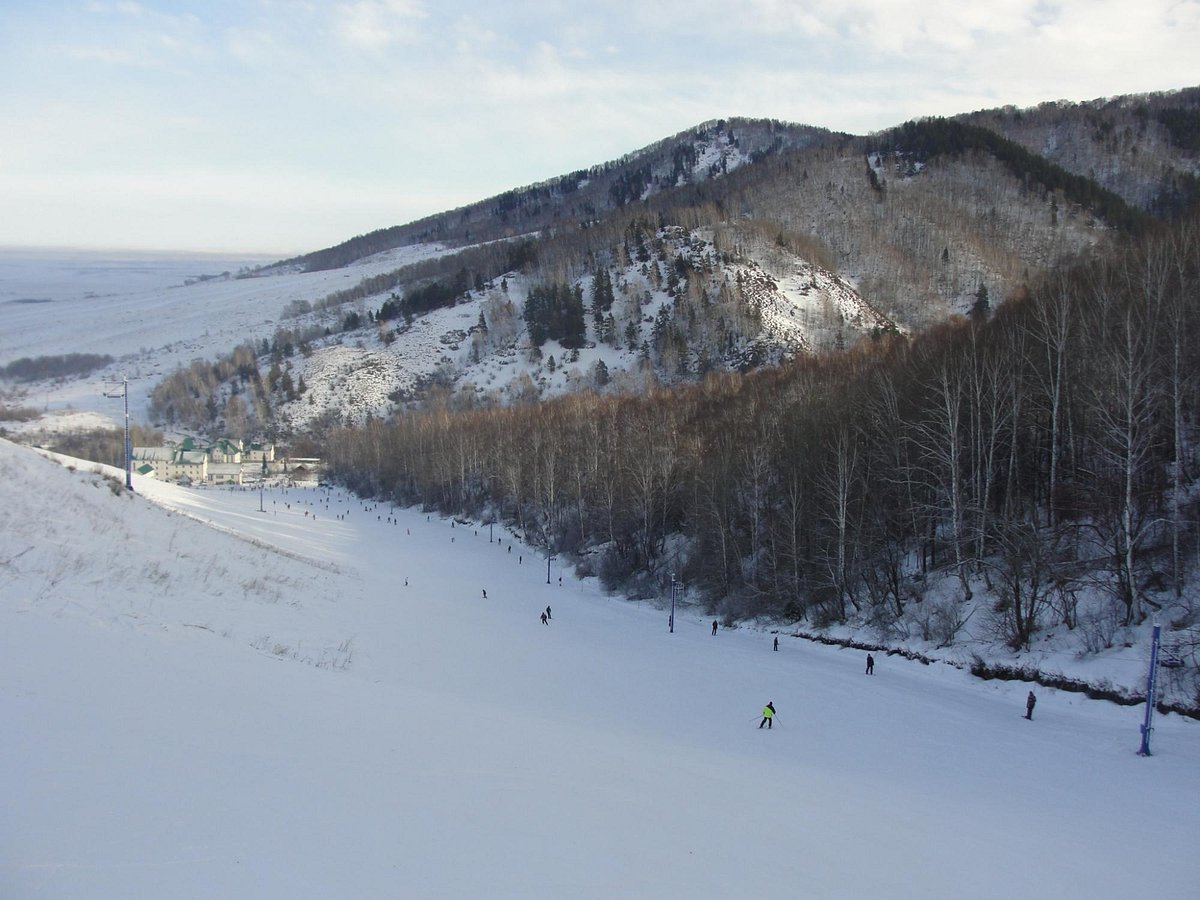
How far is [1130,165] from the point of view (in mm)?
166375

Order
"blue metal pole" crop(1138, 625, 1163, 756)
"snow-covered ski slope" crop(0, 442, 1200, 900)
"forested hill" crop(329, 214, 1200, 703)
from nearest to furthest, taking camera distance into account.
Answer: "snow-covered ski slope" crop(0, 442, 1200, 900), "blue metal pole" crop(1138, 625, 1163, 756), "forested hill" crop(329, 214, 1200, 703)

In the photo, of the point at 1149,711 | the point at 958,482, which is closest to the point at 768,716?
the point at 1149,711

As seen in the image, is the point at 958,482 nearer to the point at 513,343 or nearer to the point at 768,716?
the point at 768,716

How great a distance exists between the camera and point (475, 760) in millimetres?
11102

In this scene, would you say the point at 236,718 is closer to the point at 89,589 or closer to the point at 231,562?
the point at 89,589

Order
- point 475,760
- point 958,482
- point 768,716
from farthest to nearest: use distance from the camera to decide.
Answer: point 958,482 < point 768,716 < point 475,760

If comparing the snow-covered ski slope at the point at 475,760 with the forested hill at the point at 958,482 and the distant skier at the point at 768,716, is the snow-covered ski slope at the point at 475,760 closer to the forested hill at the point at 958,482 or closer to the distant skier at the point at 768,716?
the distant skier at the point at 768,716

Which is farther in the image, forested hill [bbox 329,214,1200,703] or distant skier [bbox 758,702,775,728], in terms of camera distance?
forested hill [bbox 329,214,1200,703]

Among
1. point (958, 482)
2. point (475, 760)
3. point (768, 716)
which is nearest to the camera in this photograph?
point (475, 760)

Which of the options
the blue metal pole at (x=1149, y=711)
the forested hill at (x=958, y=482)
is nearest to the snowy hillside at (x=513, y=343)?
the forested hill at (x=958, y=482)

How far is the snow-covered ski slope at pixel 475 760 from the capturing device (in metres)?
7.18

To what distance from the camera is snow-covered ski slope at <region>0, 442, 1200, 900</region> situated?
23.6 feet

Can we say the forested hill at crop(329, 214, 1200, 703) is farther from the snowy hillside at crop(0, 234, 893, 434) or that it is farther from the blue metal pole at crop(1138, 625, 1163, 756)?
the snowy hillside at crop(0, 234, 893, 434)

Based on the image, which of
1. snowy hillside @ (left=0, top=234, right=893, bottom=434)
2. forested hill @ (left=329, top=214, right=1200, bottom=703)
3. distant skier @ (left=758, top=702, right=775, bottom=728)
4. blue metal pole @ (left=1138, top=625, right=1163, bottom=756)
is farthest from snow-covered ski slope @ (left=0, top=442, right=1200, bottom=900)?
snowy hillside @ (left=0, top=234, right=893, bottom=434)
